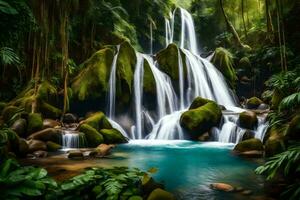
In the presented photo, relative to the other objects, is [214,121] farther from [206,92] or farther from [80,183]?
[80,183]

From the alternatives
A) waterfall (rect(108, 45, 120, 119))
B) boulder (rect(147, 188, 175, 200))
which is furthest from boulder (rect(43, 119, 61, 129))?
boulder (rect(147, 188, 175, 200))

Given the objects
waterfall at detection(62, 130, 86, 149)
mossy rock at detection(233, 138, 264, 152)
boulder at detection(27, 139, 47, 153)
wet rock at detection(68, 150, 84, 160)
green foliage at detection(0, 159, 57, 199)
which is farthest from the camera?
waterfall at detection(62, 130, 86, 149)

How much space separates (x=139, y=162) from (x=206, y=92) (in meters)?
9.36

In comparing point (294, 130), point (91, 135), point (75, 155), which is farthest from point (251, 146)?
point (91, 135)

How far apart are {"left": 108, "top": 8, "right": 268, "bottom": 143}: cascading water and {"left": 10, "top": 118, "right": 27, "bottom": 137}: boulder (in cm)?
378

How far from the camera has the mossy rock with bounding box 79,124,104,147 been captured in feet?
34.6

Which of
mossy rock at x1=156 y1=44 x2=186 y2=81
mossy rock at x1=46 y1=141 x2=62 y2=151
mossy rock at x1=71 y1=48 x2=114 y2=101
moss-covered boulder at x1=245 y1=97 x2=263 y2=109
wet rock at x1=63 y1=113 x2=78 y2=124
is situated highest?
mossy rock at x1=156 y1=44 x2=186 y2=81

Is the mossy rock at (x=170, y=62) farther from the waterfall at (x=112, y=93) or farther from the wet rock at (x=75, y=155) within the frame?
the wet rock at (x=75, y=155)

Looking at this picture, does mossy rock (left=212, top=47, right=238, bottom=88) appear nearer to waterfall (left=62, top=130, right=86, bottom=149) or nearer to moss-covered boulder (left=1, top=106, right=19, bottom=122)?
waterfall (left=62, top=130, right=86, bottom=149)

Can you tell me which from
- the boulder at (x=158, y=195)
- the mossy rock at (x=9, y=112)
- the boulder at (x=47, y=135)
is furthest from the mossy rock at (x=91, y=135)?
the boulder at (x=158, y=195)

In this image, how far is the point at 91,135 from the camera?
1062cm

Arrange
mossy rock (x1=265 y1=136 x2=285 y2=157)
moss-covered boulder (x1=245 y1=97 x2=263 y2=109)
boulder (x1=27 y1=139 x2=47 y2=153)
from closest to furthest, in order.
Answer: mossy rock (x1=265 y1=136 x2=285 y2=157)
boulder (x1=27 y1=139 x2=47 y2=153)
moss-covered boulder (x1=245 y1=97 x2=263 y2=109)

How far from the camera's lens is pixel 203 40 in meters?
25.8

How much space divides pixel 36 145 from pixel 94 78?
5.28 metres
